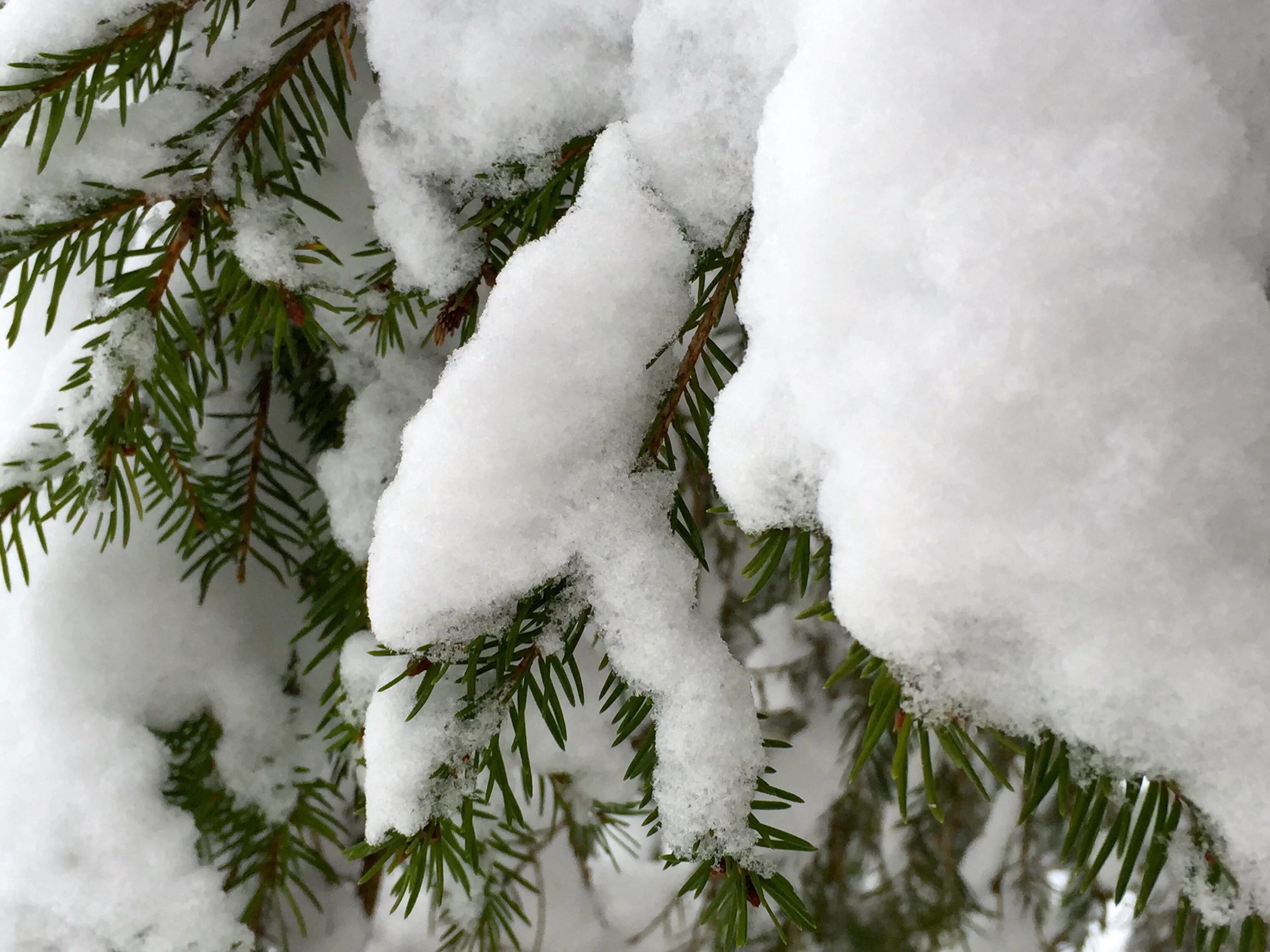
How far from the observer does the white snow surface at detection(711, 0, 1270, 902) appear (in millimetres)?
259

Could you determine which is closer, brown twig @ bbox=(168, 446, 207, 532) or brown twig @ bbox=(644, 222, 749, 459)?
brown twig @ bbox=(644, 222, 749, 459)

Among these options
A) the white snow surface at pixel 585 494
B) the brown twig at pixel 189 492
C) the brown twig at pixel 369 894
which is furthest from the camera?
the brown twig at pixel 369 894

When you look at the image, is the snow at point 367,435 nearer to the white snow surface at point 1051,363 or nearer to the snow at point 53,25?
the snow at point 53,25

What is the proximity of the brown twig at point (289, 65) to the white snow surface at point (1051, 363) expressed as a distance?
46 cm

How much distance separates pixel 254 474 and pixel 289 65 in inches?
14.6

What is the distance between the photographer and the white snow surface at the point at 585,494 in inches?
16.2

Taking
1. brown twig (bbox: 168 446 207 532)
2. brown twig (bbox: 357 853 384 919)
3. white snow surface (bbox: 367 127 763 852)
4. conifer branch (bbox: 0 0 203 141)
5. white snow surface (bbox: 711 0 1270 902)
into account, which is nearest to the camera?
white snow surface (bbox: 711 0 1270 902)

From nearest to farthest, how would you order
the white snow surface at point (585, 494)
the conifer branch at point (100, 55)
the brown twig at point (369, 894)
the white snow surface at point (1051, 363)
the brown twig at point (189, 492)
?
the white snow surface at point (1051, 363)
the white snow surface at point (585, 494)
the conifer branch at point (100, 55)
the brown twig at point (189, 492)
the brown twig at point (369, 894)

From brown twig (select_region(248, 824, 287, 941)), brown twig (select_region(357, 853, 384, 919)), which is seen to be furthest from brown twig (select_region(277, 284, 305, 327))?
brown twig (select_region(357, 853, 384, 919))

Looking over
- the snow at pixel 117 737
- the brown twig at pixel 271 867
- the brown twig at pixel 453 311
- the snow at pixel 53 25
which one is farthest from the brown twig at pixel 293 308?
the brown twig at pixel 271 867

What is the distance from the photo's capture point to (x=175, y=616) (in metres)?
0.80

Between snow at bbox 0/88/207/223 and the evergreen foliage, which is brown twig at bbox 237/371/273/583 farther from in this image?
snow at bbox 0/88/207/223

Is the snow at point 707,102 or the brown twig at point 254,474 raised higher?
the snow at point 707,102

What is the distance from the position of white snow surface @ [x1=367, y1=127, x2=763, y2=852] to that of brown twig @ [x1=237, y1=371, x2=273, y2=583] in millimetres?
376
